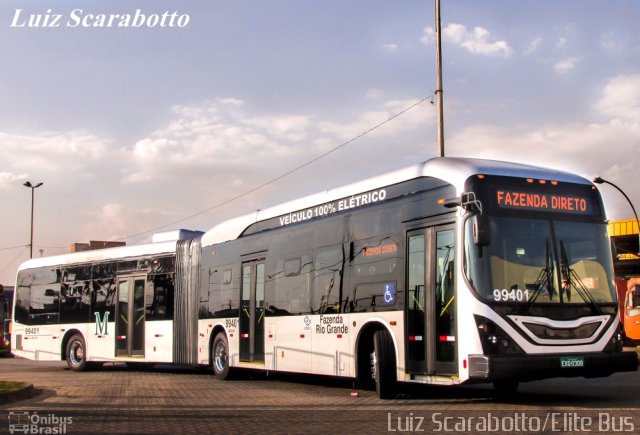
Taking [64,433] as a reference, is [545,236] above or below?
above

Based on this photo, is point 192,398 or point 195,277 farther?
point 195,277

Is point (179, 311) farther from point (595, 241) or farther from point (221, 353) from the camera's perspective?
point (595, 241)

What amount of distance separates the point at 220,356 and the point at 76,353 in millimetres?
6756

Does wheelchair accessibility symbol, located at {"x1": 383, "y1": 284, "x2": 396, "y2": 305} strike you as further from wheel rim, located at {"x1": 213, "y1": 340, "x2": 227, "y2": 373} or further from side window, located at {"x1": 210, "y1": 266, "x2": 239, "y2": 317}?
wheel rim, located at {"x1": 213, "y1": 340, "x2": 227, "y2": 373}

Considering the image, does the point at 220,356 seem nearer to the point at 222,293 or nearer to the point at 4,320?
the point at 222,293

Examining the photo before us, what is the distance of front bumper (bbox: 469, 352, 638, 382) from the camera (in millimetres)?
10812

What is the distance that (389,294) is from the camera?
1297 cm

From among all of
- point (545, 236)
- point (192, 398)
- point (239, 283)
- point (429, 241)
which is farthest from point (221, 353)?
point (545, 236)

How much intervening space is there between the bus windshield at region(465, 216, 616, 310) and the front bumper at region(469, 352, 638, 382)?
74 centimetres

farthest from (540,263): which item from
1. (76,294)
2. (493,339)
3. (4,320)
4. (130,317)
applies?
(4,320)

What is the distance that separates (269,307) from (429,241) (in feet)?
18.6

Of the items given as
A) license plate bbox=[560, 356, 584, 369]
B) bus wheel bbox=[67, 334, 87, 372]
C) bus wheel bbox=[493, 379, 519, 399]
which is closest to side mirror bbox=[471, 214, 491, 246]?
license plate bbox=[560, 356, 584, 369]

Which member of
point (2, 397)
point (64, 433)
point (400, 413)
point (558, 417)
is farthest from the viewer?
point (2, 397)

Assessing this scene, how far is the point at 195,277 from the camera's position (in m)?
20.8
